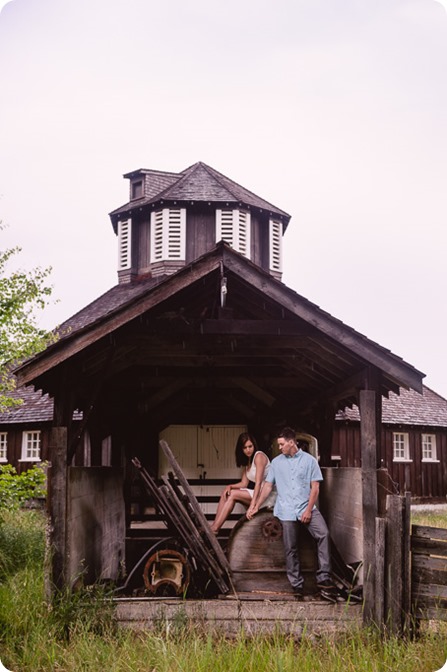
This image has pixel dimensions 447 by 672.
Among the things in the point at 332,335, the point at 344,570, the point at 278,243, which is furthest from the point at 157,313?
the point at 278,243

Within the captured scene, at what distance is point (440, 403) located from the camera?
28.8m

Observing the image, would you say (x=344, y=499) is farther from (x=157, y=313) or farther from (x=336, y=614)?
(x=157, y=313)

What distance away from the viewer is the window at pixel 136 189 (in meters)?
30.9

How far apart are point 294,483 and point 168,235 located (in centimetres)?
2029

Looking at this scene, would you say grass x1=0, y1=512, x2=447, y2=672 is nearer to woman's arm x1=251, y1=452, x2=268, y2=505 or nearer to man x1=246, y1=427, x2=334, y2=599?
man x1=246, y1=427, x2=334, y2=599

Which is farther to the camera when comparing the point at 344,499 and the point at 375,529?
the point at 344,499

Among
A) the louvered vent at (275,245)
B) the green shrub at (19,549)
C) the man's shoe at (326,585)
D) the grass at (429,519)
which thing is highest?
the louvered vent at (275,245)

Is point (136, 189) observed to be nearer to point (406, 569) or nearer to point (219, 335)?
point (219, 335)

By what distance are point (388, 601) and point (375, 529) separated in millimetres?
735

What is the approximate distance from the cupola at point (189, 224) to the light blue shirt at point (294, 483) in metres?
19.1

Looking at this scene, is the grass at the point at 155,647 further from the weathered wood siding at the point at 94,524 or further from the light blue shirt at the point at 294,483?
the light blue shirt at the point at 294,483

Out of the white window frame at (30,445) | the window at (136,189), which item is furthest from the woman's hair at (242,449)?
the window at (136,189)

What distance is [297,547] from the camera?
27.4 ft

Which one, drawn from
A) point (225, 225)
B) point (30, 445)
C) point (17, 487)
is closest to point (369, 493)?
point (17, 487)
